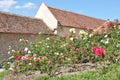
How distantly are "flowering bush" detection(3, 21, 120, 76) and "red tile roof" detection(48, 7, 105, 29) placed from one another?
2191cm

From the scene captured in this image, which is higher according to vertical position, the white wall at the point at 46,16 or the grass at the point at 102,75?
the white wall at the point at 46,16

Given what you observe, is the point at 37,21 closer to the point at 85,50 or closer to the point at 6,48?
the point at 6,48

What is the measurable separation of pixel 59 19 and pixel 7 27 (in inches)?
332

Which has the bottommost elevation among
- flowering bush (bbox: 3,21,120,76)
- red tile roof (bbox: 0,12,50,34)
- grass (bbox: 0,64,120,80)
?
grass (bbox: 0,64,120,80)

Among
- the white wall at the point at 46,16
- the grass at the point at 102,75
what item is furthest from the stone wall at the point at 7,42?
the grass at the point at 102,75

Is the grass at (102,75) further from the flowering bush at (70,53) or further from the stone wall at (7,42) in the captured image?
the stone wall at (7,42)

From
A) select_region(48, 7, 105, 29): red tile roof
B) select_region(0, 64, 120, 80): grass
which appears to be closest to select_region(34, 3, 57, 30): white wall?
select_region(48, 7, 105, 29): red tile roof

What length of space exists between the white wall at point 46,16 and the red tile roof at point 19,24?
785 mm

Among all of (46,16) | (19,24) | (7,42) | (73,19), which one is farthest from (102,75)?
(73,19)

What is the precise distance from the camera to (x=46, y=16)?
36.8 meters

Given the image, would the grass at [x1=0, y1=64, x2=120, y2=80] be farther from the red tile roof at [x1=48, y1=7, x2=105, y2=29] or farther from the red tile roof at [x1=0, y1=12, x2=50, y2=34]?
the red tile roof at [x1=48, y1=7, x2=105, y2=29]

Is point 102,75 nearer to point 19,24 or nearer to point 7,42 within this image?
point 7,42

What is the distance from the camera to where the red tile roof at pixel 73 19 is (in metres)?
35.8

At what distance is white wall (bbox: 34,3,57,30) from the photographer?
1383 inches
